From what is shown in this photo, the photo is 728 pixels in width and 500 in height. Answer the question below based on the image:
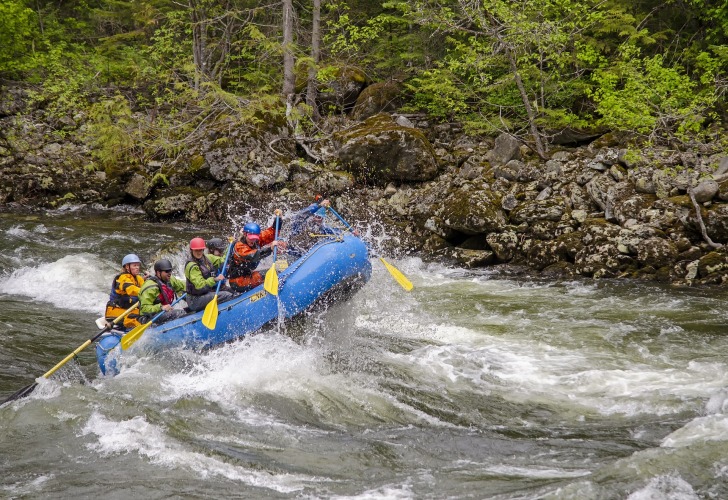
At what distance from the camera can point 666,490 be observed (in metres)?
4.91

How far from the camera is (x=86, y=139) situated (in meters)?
20.1

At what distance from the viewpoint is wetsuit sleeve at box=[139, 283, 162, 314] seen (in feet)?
26.7

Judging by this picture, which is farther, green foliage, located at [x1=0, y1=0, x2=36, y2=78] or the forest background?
green foliage, located at [x1=0, y1=0, x2=36, y2=78]

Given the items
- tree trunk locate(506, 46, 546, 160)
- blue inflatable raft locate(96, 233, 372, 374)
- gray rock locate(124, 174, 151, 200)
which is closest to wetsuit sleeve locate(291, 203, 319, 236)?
blue inflatable raft locate(96, 233, 372, 374)

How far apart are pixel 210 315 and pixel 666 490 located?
5042mm

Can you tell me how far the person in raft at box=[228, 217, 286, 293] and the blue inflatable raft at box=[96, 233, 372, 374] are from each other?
676 millimetres

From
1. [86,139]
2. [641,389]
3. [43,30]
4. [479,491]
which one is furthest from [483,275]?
[43,30]

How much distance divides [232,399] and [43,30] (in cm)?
2147

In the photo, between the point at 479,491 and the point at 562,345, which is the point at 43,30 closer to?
the point at 562,345

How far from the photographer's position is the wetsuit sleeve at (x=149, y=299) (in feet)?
26.7

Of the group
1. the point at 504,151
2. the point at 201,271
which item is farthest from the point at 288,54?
the point at 201,271

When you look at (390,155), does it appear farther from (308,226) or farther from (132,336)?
(132,336)

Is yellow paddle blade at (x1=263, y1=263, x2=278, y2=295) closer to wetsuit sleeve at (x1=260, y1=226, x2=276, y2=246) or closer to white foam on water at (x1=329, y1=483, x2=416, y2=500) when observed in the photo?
wetsuit sleeve at (x1=260, y1=226, x2=276, y2=246)

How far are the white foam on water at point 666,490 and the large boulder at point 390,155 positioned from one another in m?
11.9
